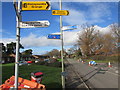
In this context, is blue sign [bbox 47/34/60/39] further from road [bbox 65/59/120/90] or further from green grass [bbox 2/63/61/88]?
road [bbox 65/59/120/90]

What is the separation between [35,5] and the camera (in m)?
2.58

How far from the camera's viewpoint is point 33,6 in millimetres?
2578

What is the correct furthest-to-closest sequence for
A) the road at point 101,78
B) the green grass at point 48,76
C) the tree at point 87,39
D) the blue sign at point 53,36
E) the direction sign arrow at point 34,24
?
the tree at point 87,39 → the road at point 101,78 → the green grass at point 48,76 → the blue sign at point 53,36 → the direction sign arrow at point 34,24

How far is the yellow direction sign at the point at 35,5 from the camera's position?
256cm

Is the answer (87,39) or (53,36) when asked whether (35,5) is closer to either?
(53,36)

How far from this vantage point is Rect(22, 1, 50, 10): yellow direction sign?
2.56m

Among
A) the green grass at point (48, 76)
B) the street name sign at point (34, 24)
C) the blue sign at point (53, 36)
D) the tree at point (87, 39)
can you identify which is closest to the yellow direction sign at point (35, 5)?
the street name sign at point (34, 24)

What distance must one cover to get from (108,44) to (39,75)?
33.9 m

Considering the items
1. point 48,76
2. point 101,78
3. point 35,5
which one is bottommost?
point 101,78

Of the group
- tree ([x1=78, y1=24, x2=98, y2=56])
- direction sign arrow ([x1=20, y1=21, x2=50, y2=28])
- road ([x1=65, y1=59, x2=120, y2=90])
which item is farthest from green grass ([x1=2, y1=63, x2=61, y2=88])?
tree ([x1=78, y1=24, x2=98, y2=56])

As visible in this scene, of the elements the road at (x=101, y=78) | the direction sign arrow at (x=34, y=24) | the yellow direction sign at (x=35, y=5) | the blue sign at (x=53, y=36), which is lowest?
the road at (x=101, y=78)

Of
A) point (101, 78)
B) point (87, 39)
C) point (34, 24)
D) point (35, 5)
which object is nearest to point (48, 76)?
point (101, 78)

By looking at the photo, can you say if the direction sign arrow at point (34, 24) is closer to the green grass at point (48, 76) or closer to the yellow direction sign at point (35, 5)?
the yellow direction sign at point (35, 5)

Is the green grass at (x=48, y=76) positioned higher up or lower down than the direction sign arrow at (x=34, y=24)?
lower down
